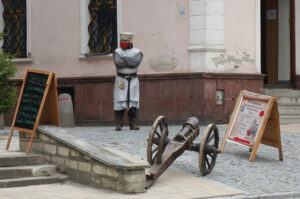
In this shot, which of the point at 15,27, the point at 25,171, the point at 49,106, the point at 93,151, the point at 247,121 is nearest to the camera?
the point at 93,151

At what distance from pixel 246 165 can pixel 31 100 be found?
3.28 m

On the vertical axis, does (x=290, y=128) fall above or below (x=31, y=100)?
below

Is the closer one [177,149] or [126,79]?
[177,149]

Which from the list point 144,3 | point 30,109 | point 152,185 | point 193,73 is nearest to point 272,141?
point 152,185

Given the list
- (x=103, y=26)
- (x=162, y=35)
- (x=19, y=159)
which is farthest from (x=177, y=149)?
(x=103, y=26)

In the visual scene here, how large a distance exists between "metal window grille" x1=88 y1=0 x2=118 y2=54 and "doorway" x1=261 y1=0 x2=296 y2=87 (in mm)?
4592

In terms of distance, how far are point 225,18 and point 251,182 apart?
8245 millimetres

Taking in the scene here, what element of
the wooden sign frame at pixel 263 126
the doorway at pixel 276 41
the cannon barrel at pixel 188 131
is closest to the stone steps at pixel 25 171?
the cannon barrel at pixel 188 131

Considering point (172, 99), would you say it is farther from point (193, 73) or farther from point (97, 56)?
point (97, 56)

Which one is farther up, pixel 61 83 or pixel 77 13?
pixel 77 13

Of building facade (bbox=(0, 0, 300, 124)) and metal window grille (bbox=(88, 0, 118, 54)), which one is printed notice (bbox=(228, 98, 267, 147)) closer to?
building facade (bbox=(0, 0, 300, 124))

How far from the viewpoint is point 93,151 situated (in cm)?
870

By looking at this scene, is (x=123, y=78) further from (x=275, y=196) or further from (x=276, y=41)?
(x=275, y=196)

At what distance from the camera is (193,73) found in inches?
637
